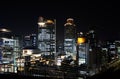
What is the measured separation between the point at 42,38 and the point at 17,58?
1386cm

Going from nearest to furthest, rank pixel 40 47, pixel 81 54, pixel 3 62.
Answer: pixel 81 54, pixel 3 62, pixel 40 47

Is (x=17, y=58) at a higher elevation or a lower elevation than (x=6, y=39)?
lower

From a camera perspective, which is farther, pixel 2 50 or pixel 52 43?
pixel 52 43

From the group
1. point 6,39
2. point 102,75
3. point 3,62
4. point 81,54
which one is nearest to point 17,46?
point 6,39

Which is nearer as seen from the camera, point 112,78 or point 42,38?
point 112,78

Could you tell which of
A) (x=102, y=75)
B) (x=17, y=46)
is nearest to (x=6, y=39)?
(x=17, y=46)

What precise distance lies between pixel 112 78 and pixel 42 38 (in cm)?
5639

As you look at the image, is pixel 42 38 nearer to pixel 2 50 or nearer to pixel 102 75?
pixel 2 50

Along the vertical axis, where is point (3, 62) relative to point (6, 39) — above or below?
below

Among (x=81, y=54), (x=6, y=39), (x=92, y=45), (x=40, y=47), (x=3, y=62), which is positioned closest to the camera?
(x=92, y=45)

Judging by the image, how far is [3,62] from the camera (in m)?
50.7

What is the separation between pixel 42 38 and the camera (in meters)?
64.6

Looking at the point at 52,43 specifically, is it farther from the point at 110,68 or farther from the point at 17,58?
the point at 110,68

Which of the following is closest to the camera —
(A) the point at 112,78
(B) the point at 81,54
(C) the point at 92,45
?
(A) the point at 112,78
